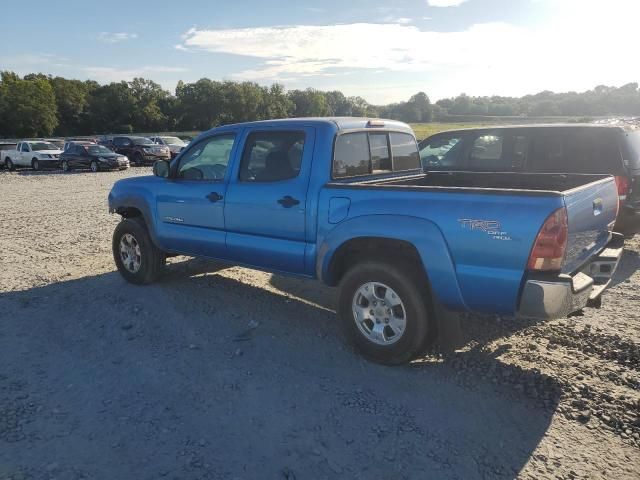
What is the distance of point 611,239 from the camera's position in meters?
4.55

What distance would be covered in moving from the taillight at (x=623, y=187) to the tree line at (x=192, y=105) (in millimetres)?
49268

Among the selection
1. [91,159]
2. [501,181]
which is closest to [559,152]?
[501,181]

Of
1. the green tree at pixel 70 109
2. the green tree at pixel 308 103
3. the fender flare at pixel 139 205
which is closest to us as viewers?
the fender flare at pixel 139 205

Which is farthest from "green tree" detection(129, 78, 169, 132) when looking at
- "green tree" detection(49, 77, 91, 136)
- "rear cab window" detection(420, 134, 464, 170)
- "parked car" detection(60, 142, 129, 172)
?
"rear cab window" detection(420, 134, 464, 170)

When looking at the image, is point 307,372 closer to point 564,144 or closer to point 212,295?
point 212,295

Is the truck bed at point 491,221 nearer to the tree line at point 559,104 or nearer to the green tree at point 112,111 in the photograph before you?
the tree line at point 559,104

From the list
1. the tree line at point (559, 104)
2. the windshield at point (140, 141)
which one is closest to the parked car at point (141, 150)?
the windshield at point (140, 141)

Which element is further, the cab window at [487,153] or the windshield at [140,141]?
the windshield at [140,141]

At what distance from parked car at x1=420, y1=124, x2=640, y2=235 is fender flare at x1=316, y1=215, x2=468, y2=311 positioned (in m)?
4.57

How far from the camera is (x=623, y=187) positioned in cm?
696

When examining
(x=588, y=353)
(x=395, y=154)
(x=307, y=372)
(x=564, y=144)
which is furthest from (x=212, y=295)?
(x=564, y=144)

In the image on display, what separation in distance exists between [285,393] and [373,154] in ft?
8.26

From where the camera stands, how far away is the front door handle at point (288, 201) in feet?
15.1

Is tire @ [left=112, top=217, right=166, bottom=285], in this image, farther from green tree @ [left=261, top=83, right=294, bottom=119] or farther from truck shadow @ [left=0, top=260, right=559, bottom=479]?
green tree @ [left=261, top=83, right=294, bottom=119]
